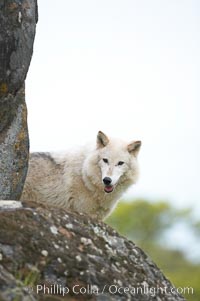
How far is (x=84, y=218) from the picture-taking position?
9.53 m

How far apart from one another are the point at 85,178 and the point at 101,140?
0.79 meters

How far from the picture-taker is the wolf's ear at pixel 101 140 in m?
15.6

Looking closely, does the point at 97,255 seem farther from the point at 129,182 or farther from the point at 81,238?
the point at 129,182

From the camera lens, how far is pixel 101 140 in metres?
15.7

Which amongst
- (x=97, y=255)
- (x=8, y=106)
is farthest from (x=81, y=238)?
(x=8, y=106)

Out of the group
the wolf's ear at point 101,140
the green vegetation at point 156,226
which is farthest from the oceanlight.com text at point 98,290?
the green vegetation at point 156,226

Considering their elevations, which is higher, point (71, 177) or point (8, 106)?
point (71, 177)

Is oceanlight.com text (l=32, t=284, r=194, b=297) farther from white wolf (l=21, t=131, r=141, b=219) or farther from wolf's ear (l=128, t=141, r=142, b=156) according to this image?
wolf's ear (l=128, t=141, r=142, b=156)

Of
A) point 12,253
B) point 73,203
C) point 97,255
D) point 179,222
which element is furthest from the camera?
point 179,222

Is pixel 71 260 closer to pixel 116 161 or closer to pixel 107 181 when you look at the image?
pixel 107 181

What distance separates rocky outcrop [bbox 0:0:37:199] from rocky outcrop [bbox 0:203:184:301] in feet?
8.50

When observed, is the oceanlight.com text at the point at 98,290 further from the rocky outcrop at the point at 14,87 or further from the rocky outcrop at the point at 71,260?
the rocky outcrop at the point at 14,87

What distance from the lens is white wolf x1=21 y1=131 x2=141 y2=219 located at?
50.2ft

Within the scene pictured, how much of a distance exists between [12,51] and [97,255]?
11.0 feet
